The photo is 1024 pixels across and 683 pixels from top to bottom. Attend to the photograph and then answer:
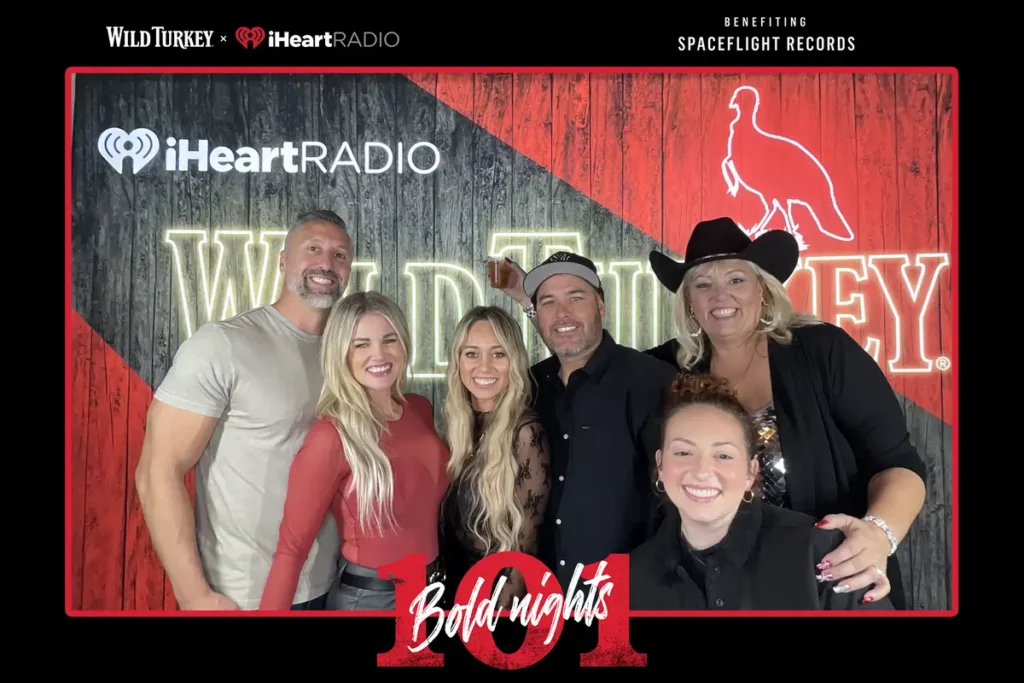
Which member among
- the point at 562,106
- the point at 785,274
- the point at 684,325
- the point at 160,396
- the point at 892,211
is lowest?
the point at 160,396

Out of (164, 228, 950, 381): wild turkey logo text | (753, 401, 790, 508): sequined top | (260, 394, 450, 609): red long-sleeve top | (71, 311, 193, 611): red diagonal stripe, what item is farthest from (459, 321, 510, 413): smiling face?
(71, 311, 193, 611): red diagonal stripe

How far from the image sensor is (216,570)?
135 inches

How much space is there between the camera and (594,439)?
322 centimetres

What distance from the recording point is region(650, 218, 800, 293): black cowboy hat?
133 inches

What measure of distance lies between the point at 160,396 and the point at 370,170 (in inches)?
55.0

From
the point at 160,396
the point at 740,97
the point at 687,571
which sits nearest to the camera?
the point at 687,571

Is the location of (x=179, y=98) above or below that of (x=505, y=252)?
above

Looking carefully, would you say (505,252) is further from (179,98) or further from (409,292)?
(179,98)

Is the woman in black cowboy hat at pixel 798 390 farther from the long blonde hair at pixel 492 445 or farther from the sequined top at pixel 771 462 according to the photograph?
the long blonde hair at pixel 492 445

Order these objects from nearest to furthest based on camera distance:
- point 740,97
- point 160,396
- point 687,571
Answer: point 687,571, point 160,396, point 740,97

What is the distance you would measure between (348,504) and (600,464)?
1061mm

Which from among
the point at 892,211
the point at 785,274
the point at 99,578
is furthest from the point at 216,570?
the point at 892,211

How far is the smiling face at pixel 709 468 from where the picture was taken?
2.99 m

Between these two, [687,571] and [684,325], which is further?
[684,325]
